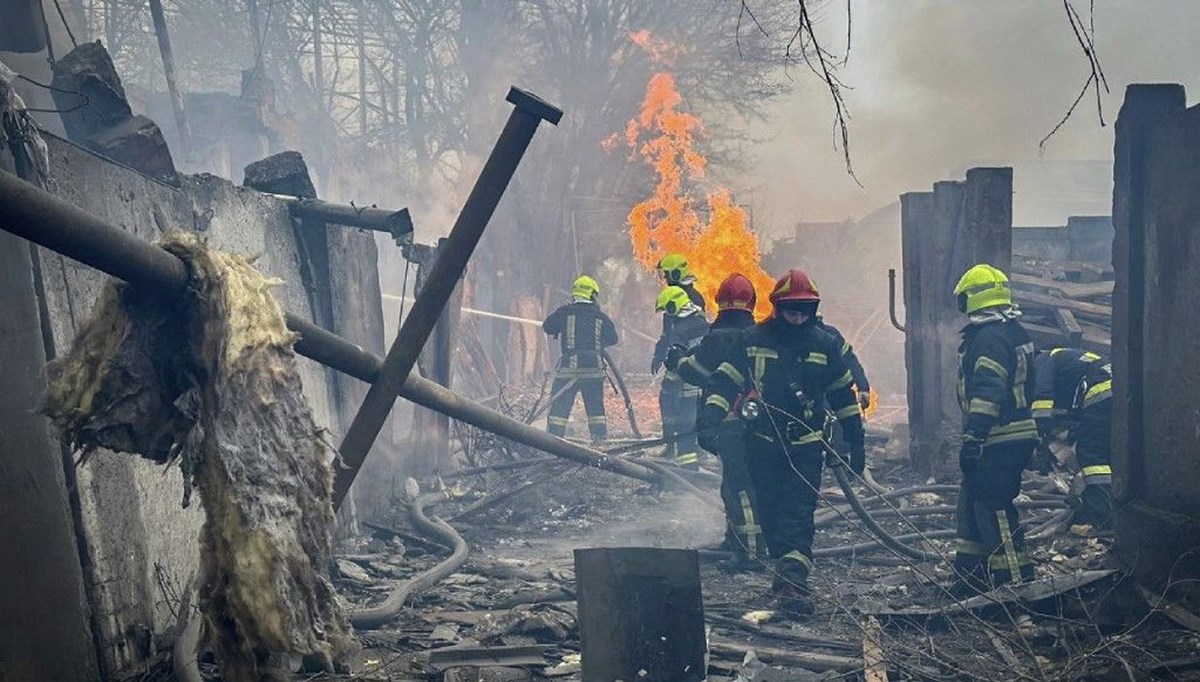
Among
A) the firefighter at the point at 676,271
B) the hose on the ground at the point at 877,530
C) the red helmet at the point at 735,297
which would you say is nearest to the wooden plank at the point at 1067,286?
the firefighter at the point at 676,271

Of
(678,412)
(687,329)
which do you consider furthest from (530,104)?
(678,412)

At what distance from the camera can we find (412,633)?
5.76 m

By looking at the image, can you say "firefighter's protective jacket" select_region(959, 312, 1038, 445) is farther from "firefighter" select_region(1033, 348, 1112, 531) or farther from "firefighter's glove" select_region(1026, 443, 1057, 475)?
"firefighter's glove" select_region(1026, 443, 1057, 475)

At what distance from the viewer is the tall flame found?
71.5 feet

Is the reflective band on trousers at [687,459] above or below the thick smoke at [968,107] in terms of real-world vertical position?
below

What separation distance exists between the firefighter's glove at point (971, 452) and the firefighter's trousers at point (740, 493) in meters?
1.51

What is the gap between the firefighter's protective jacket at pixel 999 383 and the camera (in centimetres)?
664

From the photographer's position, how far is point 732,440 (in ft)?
24.8

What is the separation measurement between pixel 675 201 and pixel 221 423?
22449mm

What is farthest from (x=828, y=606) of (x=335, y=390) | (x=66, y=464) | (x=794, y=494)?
(x=66, y=464)

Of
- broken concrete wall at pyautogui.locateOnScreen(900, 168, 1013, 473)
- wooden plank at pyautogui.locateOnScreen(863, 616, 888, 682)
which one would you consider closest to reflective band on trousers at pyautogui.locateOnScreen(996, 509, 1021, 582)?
wooden plank at pyautogui.locateOnScreen(863, 616, 888, 682)

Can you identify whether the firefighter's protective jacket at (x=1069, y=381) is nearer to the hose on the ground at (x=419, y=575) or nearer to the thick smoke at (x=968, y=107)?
Answer: the hose on the ground at (x=419, y=575)

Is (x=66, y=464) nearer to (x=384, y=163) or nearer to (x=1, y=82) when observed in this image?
(x=1, y=82)

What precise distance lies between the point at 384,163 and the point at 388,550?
80.7ft
